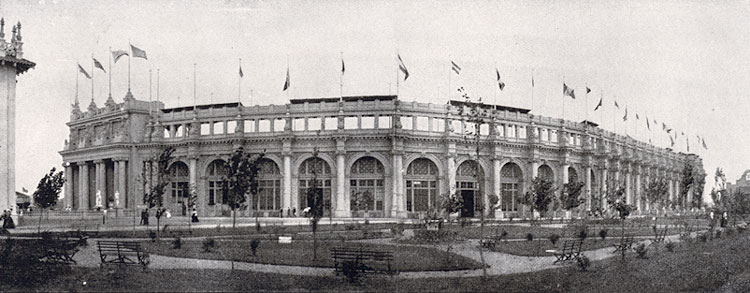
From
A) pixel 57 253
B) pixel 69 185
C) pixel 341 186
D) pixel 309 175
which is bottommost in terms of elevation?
pixel 57 253

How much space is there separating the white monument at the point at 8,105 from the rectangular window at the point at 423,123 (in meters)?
32.7

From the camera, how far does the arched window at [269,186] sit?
191ft

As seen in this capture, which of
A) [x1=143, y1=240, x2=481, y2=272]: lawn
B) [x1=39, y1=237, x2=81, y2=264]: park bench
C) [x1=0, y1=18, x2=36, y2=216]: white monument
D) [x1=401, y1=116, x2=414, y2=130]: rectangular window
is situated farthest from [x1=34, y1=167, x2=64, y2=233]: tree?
[x1=401, y1=116, x2=414, y2=130]: rectangular window

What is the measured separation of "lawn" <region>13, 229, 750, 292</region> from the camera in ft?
51.8

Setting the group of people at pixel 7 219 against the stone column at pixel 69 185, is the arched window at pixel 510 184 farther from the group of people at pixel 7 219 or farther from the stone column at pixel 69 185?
the stone column at pixel 69 185

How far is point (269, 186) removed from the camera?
2312 inches

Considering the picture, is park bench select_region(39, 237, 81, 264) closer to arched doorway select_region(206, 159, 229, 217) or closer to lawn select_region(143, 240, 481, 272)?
lawn select_region(143, 240, 481, 272)

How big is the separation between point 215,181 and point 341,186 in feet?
43.7

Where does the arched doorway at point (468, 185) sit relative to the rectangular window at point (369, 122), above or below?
below

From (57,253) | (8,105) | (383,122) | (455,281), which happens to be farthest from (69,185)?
(455,281)

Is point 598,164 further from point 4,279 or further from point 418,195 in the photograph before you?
point 4,279

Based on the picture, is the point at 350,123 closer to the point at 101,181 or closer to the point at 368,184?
the point at 368,184

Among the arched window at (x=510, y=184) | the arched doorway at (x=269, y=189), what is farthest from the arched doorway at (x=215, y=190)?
the arched window at (x=510, y=184)

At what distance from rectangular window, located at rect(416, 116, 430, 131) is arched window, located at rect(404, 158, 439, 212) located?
9.63ft
